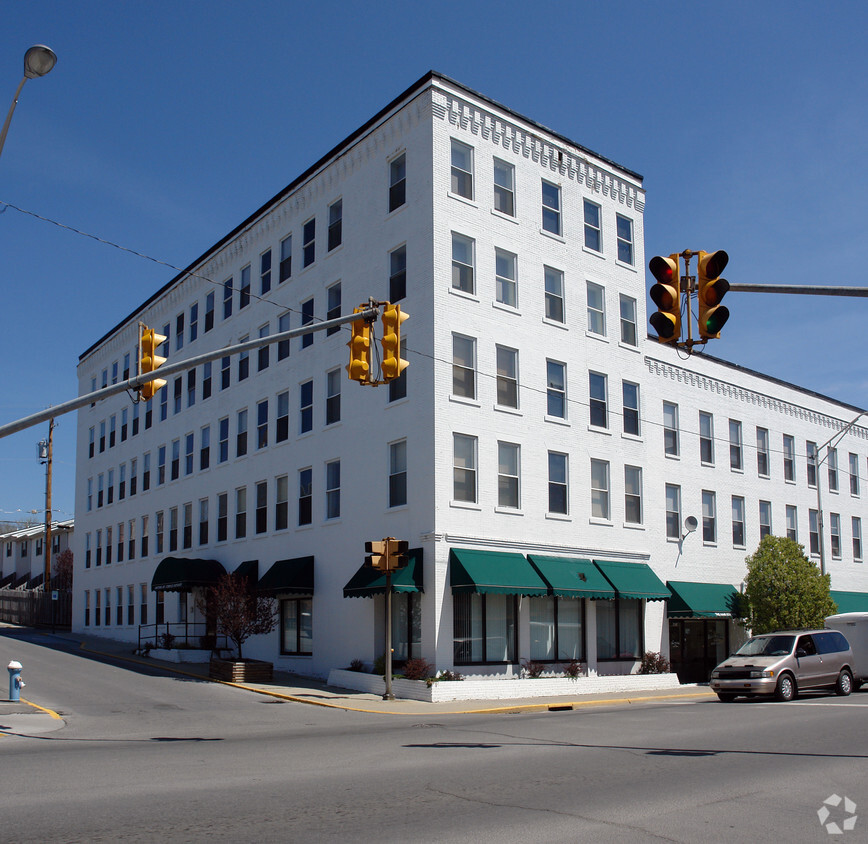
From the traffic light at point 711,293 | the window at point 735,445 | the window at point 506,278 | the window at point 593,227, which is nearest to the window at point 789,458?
the window at point 735,445

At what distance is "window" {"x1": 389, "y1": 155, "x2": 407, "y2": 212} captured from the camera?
1178 inches

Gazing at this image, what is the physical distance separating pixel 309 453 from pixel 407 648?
8250 mm

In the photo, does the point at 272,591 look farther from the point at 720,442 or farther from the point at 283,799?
the point at 283,799

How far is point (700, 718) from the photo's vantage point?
18.8m

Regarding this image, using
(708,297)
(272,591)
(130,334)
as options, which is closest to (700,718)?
(708,297)

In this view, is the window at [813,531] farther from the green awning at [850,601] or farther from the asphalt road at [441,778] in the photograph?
the asphalt road at [441,778]

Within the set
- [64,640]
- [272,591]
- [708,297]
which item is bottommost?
[64,640]

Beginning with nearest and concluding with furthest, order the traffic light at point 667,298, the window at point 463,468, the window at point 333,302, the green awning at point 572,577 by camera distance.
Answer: the traffic light at point 667,298
the window at point 463,468
the green awning at point 572,577
the window at point 333,302

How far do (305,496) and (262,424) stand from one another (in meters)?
4.45

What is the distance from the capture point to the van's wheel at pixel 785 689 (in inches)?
919

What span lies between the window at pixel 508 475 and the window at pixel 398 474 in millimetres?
2852

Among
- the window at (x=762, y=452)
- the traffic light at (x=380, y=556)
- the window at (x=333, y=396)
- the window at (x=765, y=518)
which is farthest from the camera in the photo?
the window at (x=762, y=452)

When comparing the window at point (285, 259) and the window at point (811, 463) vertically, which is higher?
the window at point (285, 259)

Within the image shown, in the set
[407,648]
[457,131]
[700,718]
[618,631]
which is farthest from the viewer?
[618,631]
